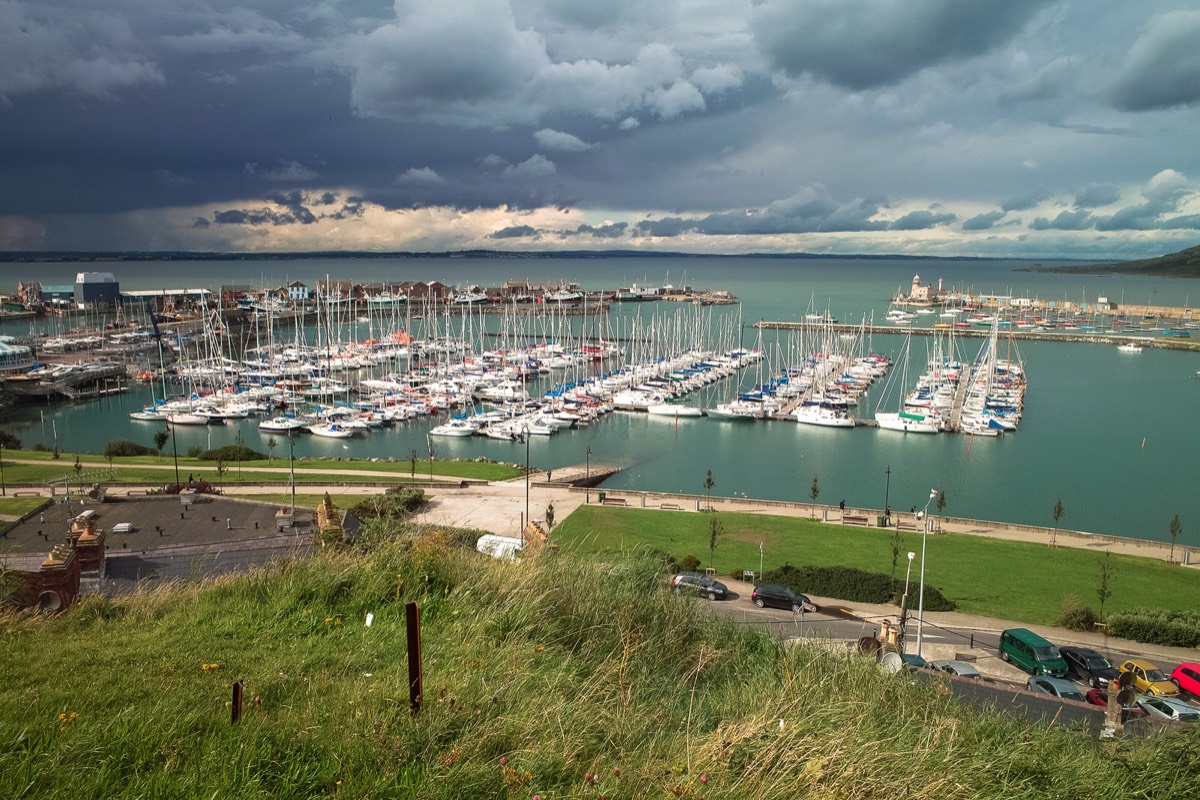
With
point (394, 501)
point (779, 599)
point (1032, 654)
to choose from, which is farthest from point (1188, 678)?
point (394, 501)

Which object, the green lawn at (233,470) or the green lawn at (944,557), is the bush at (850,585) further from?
the green lawn at (233,470)

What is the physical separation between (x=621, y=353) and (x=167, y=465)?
168 ft

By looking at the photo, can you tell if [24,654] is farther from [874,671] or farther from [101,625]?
[874,671]

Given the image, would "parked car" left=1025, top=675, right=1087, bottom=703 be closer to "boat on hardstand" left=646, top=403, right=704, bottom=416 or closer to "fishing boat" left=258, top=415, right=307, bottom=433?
"boat on hardstand" left=646, top=403, right=704, bottom=416

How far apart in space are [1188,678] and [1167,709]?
130 inches

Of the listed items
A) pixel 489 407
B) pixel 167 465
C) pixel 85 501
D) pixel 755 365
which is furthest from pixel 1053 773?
pixel 755 365

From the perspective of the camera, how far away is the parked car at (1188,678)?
13.9 meters

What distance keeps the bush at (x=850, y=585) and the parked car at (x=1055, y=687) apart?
682 cm

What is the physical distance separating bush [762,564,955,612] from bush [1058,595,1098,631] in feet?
8.56

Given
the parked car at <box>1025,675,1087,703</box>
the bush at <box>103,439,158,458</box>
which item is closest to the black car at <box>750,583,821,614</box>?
the parked car at <box>1025,675,1087,703</box>

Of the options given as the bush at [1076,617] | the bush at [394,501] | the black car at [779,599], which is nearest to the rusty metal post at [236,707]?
the black car at [779,599]

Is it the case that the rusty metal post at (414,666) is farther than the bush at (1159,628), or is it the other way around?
the bush at (1159,628)

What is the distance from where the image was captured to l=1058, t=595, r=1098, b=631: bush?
18.7 metres

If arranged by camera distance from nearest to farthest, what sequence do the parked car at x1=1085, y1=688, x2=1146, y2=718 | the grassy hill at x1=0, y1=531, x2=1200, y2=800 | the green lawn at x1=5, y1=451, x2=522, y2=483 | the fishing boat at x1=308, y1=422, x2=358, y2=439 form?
the grassy hill at x1=0, y1=531, x2=1200, y2=800
the parked car at x1=1085, y1=688, x2=1146, y2=718
the green lawn at x1=5, y1=451, x2=522, y2=483
the fishing boat at x1=308, y1=422, x2=358, y2=439
